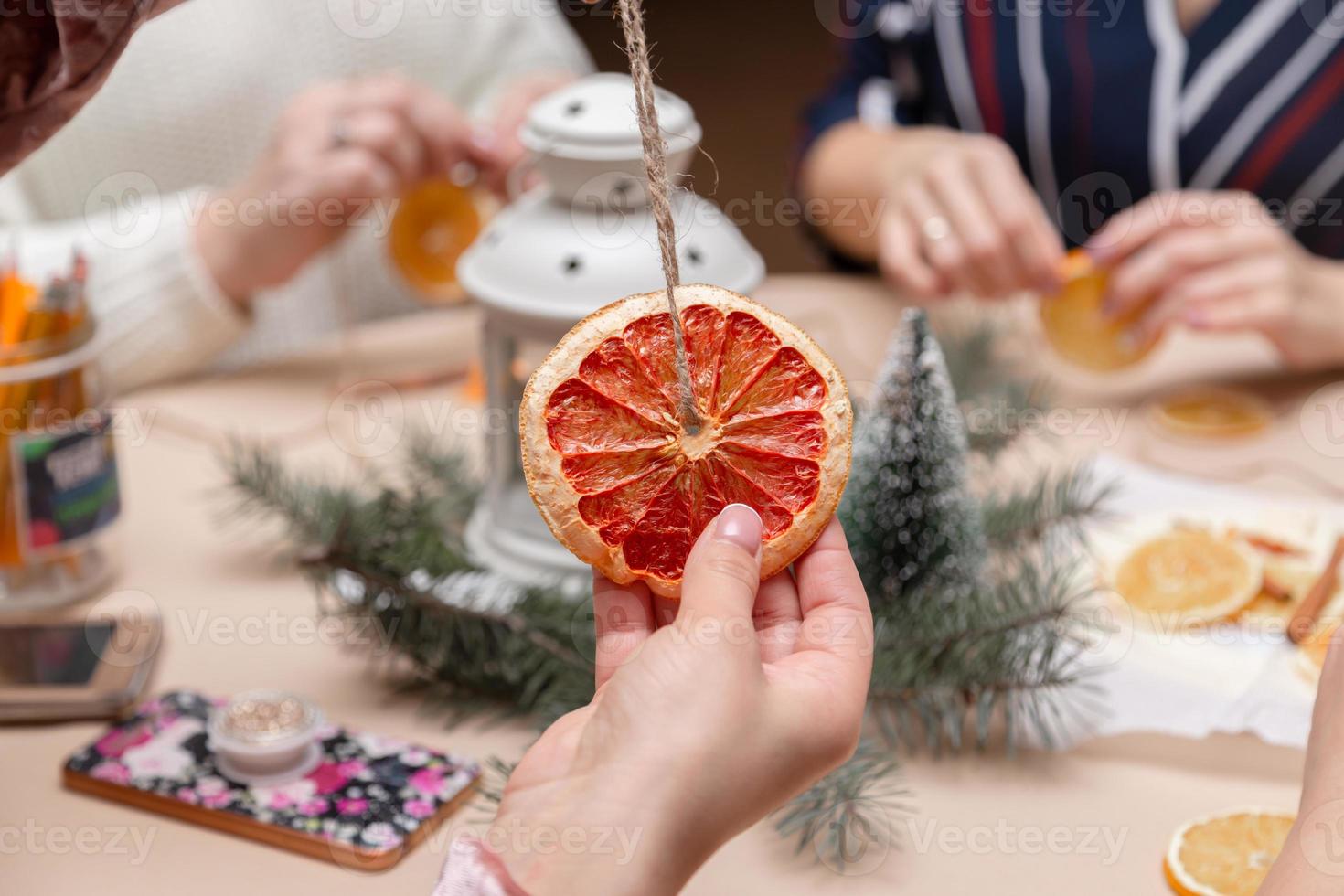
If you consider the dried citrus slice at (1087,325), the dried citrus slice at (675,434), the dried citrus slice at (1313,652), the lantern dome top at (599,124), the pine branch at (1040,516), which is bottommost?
the dried citrus slice at (1313,652)

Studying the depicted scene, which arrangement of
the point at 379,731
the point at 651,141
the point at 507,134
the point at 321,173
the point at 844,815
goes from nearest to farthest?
the point at 651,141
the point at 844,815
the point at 379,731
the point at 321,173
the point at 507,134

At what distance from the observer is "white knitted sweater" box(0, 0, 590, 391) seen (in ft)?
4.82

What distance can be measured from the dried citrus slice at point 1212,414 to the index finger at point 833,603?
0.81 metres

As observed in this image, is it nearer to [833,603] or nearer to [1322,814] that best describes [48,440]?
[833,603]

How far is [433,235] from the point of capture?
1647 mm

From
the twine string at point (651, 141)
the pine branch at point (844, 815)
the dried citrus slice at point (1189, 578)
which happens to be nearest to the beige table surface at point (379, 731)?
the pine branch at point (844, 815)

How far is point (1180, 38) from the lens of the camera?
5.69 ft

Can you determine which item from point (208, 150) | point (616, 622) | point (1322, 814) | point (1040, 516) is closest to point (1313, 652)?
point (1040, 516)

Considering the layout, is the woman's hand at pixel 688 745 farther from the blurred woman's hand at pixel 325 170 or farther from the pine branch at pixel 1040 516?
the blurred woman's hand at pixel 325 170

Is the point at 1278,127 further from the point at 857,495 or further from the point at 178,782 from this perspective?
the point at 178,782

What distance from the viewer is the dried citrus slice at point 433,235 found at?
1.62 metres

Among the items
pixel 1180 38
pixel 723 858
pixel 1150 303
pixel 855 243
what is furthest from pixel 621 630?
pixel 1180 38

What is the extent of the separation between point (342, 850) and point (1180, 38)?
157cm

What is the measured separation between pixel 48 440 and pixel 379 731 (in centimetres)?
36
